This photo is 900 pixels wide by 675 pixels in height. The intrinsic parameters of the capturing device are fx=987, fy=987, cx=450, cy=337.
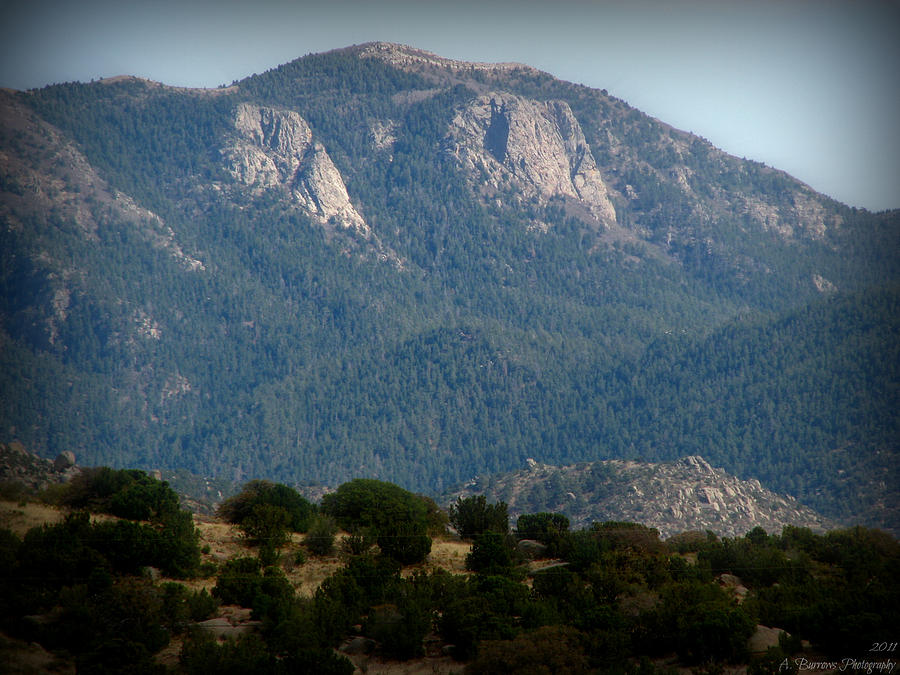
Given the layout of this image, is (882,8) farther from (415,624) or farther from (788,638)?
(415,624)

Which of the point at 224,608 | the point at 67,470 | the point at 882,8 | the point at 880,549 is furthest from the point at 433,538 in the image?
the point at 67,470

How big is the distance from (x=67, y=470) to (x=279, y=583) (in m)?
63.5

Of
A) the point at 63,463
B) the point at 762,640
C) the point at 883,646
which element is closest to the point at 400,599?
the point at 762,640

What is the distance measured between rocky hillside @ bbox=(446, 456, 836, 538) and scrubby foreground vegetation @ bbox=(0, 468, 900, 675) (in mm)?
95025

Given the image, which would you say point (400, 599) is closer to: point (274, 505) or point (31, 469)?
point (274, 505)

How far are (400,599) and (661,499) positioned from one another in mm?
119436

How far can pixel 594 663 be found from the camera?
34094 millimetres

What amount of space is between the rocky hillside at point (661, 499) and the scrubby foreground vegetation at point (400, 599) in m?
95.0

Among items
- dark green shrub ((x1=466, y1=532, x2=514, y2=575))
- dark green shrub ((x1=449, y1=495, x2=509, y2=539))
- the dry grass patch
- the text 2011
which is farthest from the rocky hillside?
the text 2011

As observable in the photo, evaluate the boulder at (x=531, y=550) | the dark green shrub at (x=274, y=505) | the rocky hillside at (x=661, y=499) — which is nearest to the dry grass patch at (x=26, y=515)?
the dark green shrub at (x=274, y=505)

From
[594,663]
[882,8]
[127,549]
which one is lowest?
[594,663]

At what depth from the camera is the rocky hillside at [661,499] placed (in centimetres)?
14765

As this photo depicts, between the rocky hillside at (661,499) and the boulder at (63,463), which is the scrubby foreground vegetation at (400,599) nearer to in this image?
the boulder at (63,463)

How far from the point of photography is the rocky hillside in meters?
148
